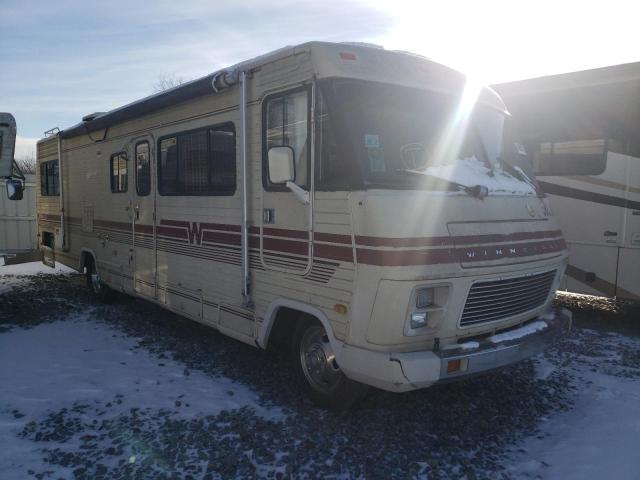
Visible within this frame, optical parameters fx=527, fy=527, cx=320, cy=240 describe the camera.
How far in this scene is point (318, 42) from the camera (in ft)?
13.1

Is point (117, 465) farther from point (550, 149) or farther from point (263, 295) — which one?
point (550, 149)

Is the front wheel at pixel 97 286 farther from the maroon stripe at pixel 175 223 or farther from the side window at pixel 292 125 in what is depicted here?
the side window at pixel 292 125

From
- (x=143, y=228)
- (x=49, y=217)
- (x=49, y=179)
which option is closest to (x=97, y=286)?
(x=143, y=228)

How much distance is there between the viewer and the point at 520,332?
162 inches

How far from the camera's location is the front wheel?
820cm

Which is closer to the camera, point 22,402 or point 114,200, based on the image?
point 22,402

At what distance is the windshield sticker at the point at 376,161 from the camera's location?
3.75 metres

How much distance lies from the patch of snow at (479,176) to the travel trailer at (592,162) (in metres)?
2.64

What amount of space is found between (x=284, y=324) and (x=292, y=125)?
172 cm

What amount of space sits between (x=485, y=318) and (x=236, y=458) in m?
2.05

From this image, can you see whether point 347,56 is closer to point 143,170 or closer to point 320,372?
point 320,372

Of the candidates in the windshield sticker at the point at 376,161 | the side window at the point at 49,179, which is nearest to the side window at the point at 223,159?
the windshield sticker at the point at 376,161

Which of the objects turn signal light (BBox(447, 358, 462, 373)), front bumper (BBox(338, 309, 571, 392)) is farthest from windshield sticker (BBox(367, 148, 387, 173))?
turn signal light (BBox(447, 358, 462, 373))

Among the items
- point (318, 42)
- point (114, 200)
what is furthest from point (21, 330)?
point (318, 42)
